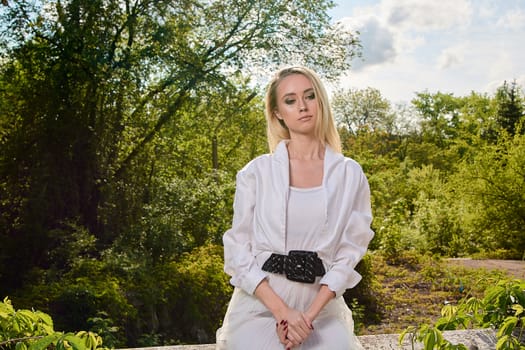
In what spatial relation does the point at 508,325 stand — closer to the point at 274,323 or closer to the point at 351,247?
the point at 351,247

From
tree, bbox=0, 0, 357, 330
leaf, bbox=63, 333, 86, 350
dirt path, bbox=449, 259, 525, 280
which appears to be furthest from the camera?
dirt path, bbox=449, 259, 525, 280

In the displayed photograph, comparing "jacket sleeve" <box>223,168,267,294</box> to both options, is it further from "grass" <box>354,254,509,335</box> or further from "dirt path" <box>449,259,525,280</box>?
"dirt path" <box>449,259,525,280</box>

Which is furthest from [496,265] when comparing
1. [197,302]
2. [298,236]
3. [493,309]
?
[298,236]

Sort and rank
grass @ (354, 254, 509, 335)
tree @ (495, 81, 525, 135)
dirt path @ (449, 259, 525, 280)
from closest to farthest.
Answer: grass @ (354, 254, 509, 335), dirt path @ (449, 259, 525, 280), tree @ (495, 81, 525, 135)

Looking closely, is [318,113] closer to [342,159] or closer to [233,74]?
[342,159]

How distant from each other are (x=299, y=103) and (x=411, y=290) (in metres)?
5.23

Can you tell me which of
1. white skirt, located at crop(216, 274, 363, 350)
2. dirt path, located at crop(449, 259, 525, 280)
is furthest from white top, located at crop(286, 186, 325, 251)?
dirt path, located at crop(449, 259, 525, 280)

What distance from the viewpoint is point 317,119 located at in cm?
196

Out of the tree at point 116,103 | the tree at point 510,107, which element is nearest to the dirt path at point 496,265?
the tree at point 116,103

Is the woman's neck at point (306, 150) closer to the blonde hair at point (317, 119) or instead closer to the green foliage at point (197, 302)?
the blonde hair at point (317, 119)

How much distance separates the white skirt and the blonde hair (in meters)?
0.49

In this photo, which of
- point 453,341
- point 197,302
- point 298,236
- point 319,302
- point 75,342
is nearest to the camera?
point 75,342

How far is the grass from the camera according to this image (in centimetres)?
587

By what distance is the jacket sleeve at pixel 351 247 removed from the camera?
176cm
